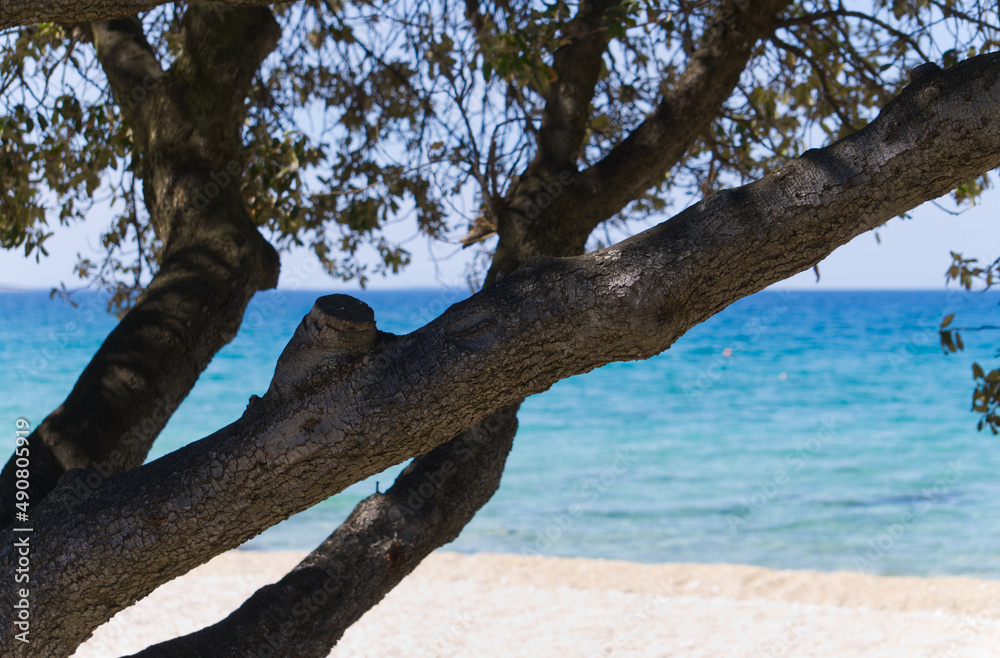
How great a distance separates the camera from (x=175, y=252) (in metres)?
3.28

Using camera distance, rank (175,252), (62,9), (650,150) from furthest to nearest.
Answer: (650,150) → (175,252) → (62,9)

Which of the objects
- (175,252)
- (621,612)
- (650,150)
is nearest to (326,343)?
(175,252)

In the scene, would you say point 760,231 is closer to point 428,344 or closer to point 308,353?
point 428,344

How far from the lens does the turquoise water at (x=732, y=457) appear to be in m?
11.1

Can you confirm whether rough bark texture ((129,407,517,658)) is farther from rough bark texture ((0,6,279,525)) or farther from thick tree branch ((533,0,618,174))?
thick tree branch ((533,0,618,174))

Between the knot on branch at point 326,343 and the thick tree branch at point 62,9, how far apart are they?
0.85m

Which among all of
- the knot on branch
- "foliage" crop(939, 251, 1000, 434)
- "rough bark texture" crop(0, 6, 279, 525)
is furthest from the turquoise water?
the knot on branch

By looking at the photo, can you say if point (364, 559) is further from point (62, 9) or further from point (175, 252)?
point (62, 9)

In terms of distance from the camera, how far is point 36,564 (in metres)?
2.04

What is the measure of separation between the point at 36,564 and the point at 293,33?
191 inches

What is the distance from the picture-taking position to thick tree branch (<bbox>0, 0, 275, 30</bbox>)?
6.48 ft

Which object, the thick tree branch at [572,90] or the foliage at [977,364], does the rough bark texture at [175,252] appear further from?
the foliage at [977,364]

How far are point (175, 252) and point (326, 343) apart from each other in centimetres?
170

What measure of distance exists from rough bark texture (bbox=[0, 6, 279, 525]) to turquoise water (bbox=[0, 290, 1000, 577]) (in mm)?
3932
